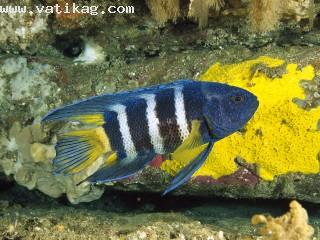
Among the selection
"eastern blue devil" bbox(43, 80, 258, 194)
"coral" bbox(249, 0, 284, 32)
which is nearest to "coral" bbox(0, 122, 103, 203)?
"eastern blue devil" bbox(43, 80, 258, 194)

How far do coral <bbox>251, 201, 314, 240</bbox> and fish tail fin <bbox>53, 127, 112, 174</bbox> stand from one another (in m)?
1.18

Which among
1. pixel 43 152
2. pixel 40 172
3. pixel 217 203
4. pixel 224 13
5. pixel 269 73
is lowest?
pixel 217 203

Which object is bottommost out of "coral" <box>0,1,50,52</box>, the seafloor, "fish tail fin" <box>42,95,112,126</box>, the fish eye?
the seafloor

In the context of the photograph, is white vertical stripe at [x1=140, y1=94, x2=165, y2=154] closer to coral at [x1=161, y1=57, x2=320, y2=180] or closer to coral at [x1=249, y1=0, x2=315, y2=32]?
coral at [x1=161, y1=57, x2=320, y2=180]

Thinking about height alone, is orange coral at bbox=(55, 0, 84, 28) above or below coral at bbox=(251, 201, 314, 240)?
above

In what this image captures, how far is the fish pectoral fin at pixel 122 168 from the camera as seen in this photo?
2.24 m

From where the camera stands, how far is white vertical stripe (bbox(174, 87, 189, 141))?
7.31 ft

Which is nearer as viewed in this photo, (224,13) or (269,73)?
(269,73)

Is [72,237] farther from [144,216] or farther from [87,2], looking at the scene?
[87,2]

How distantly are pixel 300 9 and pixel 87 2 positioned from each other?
6.51 feet

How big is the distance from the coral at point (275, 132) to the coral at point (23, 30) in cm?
198

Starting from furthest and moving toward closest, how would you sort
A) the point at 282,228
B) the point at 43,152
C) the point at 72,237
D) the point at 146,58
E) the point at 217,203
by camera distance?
the point at 217,203 < the point at 146,58 < the point at 43,152 < the point at 72,237 < the point at 282,228

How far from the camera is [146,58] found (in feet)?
13.5

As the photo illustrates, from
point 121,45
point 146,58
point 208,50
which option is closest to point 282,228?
point 208,50
